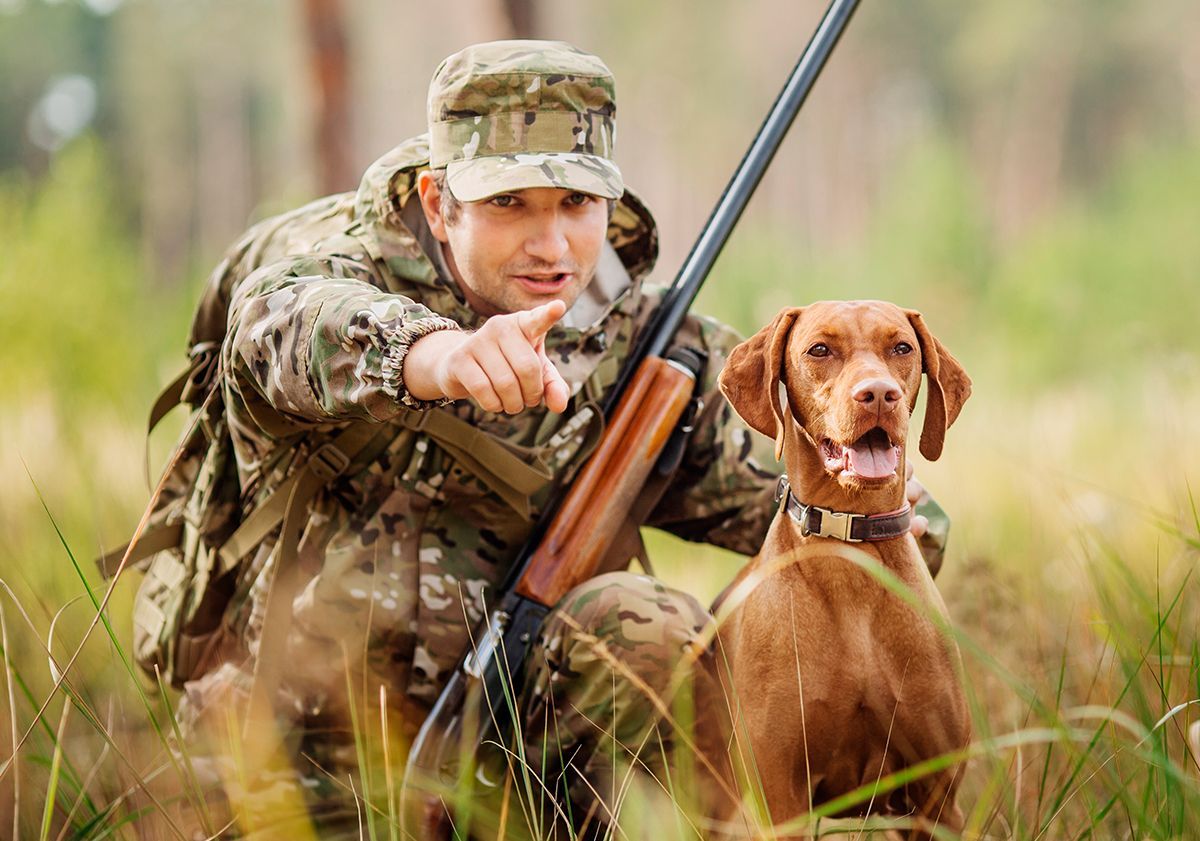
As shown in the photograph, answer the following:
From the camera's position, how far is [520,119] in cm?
271

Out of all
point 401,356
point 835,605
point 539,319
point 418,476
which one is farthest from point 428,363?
point 418,476

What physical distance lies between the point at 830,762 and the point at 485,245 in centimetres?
131

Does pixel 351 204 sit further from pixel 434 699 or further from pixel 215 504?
pixel 434 699

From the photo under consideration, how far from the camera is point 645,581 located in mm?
2902

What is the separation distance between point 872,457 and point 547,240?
95 cm

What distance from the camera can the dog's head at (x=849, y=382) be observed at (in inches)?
82.2

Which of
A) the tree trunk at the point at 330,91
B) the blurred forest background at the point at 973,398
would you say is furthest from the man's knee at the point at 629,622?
the tree trunk at the point at 330,91

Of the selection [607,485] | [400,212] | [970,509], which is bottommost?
[970,509]

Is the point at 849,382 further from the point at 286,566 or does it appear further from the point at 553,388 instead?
the point at 286,566

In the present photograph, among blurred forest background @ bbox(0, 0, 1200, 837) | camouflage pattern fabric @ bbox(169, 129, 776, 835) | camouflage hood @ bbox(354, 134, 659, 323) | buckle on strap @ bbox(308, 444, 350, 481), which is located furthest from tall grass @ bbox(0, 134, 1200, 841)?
camouflage hood @ bbox(354, 134, 659, 323)

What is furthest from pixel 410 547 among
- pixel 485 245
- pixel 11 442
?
pixel 11 442

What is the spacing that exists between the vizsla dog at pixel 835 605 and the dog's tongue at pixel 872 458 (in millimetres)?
65

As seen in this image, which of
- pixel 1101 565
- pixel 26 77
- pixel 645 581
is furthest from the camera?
pixel 26 77

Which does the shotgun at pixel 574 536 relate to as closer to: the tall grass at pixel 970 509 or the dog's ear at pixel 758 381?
the tall grass at pixel 970 509
